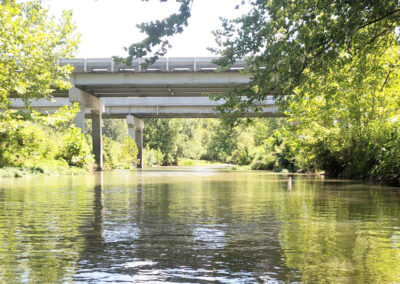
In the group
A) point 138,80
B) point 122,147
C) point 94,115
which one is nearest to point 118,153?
point 122,147

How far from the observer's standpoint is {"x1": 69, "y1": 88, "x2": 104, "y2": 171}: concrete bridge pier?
2071 inches

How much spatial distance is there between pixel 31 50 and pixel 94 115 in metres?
25.7

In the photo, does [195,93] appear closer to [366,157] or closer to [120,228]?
[366,157]

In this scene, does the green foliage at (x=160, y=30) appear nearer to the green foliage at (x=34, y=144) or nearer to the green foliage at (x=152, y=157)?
the green foliage at (x=34, y=144)

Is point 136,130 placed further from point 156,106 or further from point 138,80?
point 138,80

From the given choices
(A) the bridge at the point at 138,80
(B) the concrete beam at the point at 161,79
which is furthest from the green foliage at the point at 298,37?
(B) the concrete beam at the point at 161,79

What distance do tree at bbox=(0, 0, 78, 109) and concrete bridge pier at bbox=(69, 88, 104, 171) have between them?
1320cm

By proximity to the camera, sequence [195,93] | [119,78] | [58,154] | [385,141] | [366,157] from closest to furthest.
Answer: [385,141] < [366,157] < [58,154] < [119,78] < [195,93]

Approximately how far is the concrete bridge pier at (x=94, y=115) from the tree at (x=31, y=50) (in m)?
13.2

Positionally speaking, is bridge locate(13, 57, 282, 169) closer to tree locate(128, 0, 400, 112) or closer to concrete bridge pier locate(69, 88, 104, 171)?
concrete bridge pier locate(69, 88, 104, 171)

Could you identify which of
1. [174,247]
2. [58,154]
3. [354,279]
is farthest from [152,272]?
[58,154]

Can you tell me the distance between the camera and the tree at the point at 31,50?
30.8 m

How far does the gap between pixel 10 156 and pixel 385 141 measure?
2609 cm

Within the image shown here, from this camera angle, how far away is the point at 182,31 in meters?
9.60
